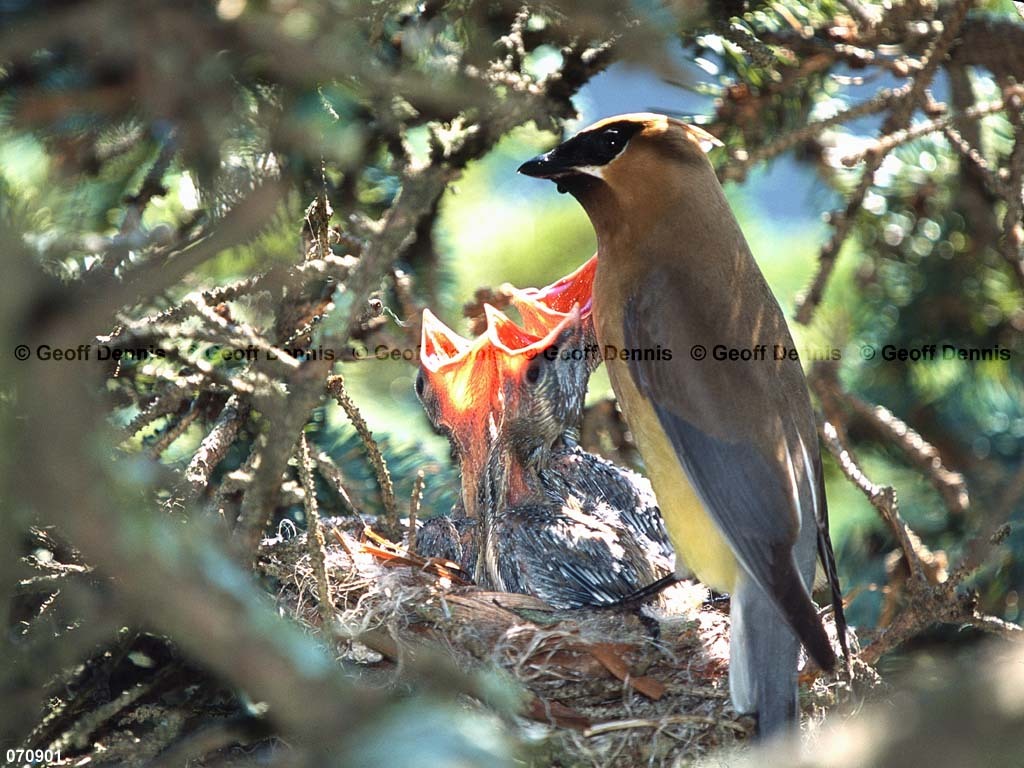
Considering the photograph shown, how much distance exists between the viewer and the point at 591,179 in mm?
3609

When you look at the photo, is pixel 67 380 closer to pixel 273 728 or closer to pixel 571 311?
pixel 273 728

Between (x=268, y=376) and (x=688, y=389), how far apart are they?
165cm

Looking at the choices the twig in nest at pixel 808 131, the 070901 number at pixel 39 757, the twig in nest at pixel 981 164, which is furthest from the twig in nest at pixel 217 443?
the twig in nest at pixel 981 164

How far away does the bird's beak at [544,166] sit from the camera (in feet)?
11.5

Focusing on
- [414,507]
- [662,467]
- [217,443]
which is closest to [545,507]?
[662,467]

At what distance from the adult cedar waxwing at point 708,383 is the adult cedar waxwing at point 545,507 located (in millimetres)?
264

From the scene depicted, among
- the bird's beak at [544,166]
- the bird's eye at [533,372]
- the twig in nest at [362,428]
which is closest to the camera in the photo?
the twig in nest at [362,428]

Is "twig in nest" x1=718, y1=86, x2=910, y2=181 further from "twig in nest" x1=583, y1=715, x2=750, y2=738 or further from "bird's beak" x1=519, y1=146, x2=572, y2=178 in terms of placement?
"twig in nest" x1=583, y1=715, x2=750, y2=738

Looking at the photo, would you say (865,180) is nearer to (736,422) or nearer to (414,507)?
(736,422)

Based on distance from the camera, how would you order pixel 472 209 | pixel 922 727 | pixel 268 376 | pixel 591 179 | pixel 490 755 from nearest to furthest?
1. pixel 922 727
2. pixel 490 755
3. pixel 268 376
4. pixel 591 179
5. pixel 472 209

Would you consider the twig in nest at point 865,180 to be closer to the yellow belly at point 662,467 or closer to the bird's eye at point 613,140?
the yellow belly at point 662,467

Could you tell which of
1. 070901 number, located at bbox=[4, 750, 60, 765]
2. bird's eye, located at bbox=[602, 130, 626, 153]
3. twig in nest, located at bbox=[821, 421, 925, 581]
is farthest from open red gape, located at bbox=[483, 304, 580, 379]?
070901 number, located at bbox=[4, 750, 60, 765]

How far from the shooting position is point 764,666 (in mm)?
2855

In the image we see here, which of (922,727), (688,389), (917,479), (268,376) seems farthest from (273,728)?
(917,479)
